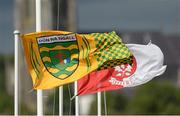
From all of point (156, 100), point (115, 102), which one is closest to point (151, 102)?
point (156, 100)

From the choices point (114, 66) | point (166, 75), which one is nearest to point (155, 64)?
point (114, 66)

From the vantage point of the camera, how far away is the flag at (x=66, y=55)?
12602mm

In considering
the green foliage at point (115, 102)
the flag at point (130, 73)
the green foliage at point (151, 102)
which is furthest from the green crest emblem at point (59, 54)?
the green foliage at point (115, 102)

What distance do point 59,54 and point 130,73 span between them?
5.94 ft

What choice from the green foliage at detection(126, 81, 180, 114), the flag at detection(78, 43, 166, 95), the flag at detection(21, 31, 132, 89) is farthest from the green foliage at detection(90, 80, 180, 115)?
the flag at detection(21, 31, 132, 89)

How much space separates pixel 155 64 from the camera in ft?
47.0

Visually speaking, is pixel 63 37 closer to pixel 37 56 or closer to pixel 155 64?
pixel 37 56

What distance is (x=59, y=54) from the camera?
12859 millimetres

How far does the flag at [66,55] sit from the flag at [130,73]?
0.53 meters

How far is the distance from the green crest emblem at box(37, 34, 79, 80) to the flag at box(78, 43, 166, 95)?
914 mm

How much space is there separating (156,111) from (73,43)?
51181 mm

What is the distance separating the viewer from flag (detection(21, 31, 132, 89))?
41.3 ft

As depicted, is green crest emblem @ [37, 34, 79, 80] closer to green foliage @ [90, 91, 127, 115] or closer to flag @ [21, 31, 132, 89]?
flag @ [21, 31, 132, 89]

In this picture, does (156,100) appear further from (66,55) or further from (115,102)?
(66,55)
